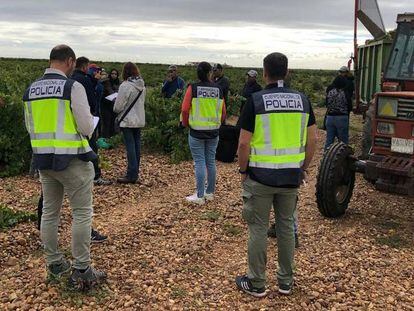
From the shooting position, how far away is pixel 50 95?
4.00 metres

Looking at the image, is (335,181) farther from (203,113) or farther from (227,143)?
(227,143)

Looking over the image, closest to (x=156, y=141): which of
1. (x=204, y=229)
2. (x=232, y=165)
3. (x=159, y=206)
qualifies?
(x=232, y=165)

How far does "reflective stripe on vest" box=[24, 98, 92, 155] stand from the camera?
4023 mm

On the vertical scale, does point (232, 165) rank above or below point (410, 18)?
below

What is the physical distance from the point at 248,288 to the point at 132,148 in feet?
13.0

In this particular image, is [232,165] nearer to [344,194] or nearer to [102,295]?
[344,194]

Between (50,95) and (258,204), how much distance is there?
1852mm

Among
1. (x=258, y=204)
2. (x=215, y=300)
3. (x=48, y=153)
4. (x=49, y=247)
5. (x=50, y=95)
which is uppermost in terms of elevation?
(x=50, y=95)

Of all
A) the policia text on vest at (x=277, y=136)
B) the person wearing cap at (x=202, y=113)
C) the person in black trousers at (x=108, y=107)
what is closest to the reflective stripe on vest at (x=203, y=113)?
the person wearing cap at (x=202, y=113)

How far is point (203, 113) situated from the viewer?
6.78 meters

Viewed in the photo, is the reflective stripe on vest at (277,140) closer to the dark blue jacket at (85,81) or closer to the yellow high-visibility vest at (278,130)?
the yellow high-visibility vest at (278,130)

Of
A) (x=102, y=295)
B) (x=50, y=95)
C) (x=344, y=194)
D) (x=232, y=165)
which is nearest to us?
(x=50, y=95)

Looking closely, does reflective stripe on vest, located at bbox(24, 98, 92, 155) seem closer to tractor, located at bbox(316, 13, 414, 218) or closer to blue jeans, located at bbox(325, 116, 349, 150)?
tractor, located at bbox(316, 13, 414, 218)

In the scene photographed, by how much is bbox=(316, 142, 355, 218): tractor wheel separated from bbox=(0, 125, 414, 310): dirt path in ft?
0.66
